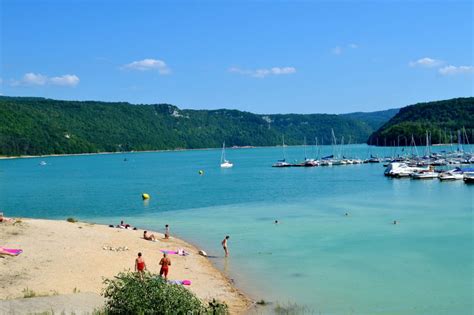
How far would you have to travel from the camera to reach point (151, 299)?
13.6 m

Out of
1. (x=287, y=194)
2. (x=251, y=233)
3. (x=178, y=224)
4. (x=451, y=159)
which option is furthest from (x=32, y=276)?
(x=451, y=159)

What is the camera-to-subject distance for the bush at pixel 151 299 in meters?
13.5

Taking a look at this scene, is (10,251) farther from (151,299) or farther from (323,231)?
(323,231)

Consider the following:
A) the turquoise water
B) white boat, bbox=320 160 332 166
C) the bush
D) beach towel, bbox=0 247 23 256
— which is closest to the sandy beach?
beach towel, bbox=0 247 23 256

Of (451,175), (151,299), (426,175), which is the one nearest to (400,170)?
(426,175)

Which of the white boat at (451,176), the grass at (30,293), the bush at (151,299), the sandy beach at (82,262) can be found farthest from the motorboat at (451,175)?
the bush at (151,299)

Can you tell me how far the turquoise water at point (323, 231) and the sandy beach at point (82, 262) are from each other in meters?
1.51

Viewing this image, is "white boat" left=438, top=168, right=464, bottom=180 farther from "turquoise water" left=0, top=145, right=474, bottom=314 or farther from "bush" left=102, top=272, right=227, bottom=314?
"bush" left=102, top=272, right=227, bottom=314

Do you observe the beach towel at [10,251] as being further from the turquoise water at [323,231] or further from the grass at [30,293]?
the turquoise water at [323,231]

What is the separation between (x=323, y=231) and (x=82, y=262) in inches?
662

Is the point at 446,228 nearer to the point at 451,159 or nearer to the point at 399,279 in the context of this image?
the point at 399,279

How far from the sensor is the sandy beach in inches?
804

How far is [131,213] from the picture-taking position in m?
49.8

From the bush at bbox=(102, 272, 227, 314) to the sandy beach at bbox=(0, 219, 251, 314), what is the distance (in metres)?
5.27
